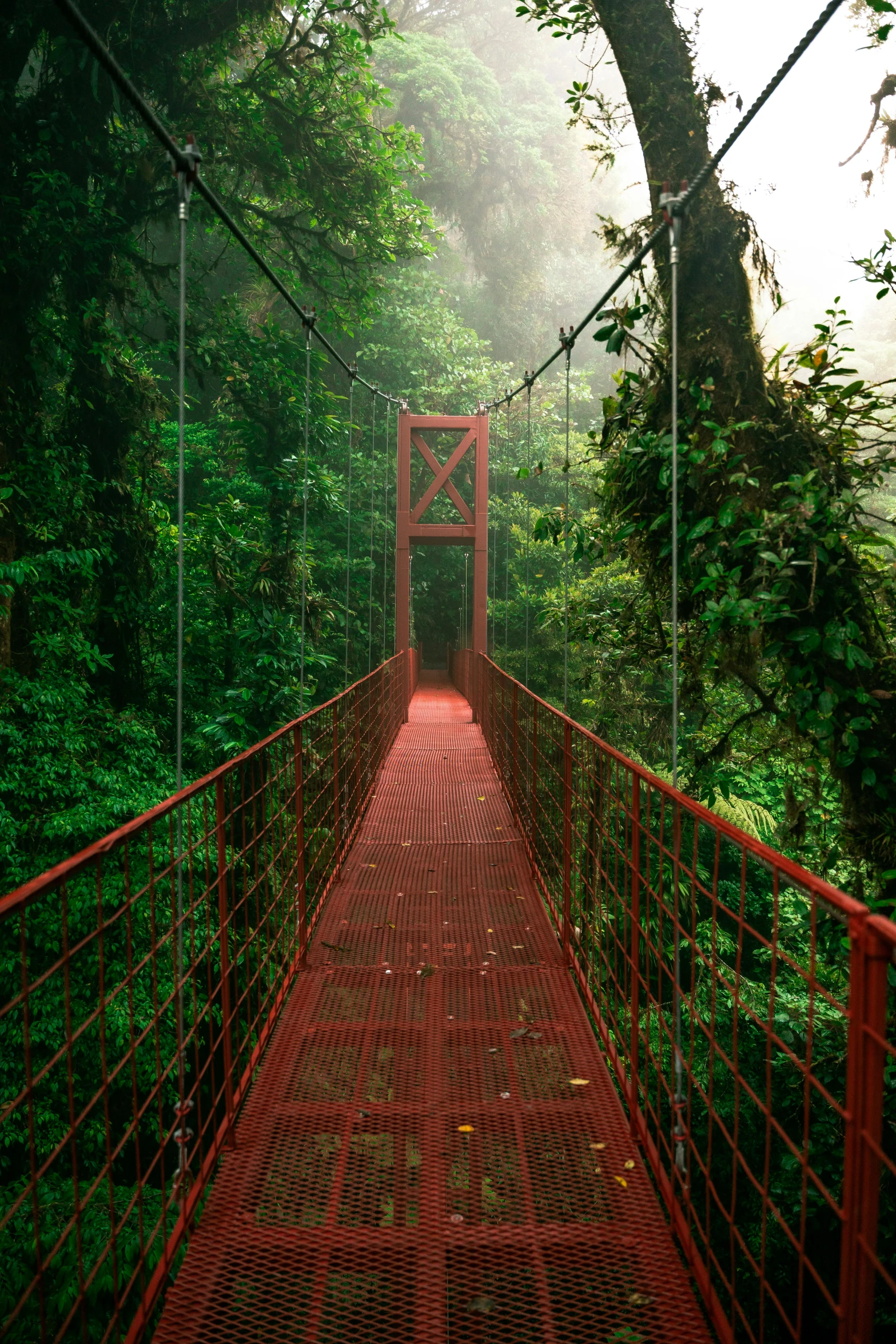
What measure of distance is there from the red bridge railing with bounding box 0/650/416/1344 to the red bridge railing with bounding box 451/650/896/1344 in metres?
0.77

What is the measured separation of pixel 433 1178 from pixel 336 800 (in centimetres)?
218

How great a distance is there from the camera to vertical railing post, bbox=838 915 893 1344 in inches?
34.2

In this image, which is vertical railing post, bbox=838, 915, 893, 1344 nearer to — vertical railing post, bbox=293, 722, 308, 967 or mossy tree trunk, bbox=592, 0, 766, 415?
vertical railing post, bbox=293, 722, 308, 967

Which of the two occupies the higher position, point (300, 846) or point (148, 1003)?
point (300, 846)

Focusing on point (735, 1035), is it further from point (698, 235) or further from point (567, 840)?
point (698, 235)

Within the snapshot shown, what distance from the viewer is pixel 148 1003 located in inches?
227

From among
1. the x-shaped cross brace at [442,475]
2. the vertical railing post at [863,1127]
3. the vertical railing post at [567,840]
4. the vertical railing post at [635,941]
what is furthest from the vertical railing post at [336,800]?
the x-shaped cross brace at [442,475]

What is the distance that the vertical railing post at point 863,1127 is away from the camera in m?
0.87

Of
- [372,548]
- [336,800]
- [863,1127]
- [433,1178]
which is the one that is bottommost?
[433,1178]

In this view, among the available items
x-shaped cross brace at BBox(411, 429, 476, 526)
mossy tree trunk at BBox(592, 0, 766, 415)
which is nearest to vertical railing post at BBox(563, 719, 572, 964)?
mossy tree trunk at BBox(592, 0, 766, 415)

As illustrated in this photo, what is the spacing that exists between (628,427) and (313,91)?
260 inches

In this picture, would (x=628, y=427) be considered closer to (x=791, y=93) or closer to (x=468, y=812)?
(x=791, y=93)

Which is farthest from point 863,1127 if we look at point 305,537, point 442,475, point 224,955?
point 442,475

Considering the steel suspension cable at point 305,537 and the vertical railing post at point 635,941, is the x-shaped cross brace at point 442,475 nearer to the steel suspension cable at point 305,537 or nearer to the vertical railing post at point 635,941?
the steel suspension cable at point 305,537
